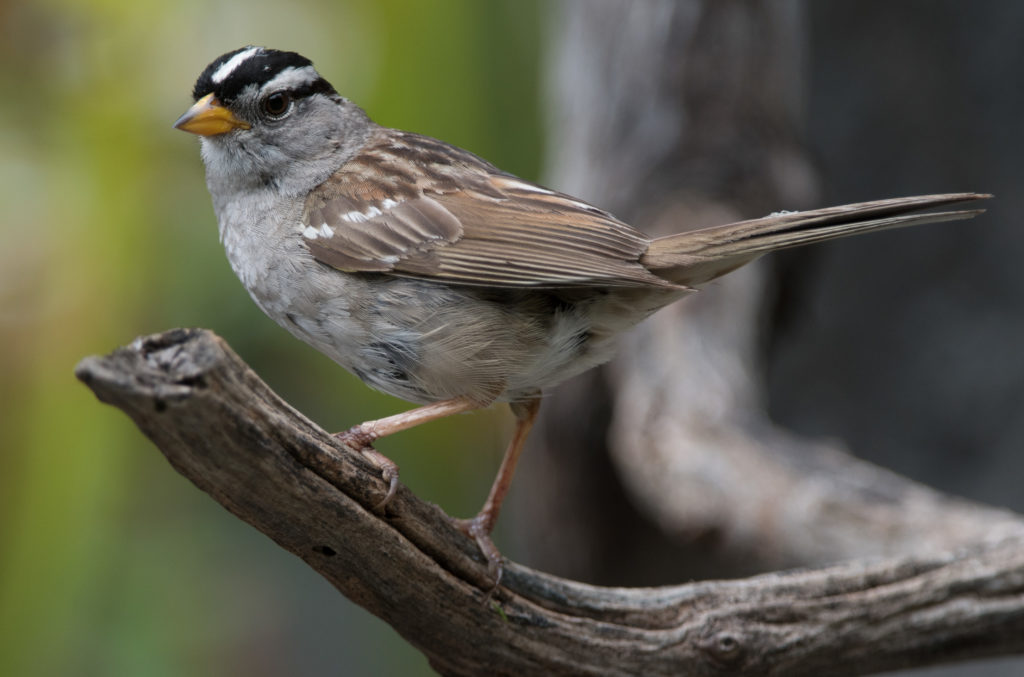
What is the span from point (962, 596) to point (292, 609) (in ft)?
14.4

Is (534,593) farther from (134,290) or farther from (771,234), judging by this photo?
(134,290)

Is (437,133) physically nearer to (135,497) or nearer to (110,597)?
(135,497)

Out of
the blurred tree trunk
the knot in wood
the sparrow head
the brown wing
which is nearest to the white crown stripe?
the sparrow head

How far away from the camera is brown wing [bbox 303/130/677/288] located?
2809 millimetres

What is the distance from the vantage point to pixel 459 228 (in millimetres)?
2996

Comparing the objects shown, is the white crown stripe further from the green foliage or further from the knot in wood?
the knot in wood

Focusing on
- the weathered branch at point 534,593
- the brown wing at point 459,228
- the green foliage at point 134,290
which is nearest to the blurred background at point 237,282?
the green foliage at point 134,290

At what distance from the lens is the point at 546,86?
21.9ft

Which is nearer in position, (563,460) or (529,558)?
(563,460)

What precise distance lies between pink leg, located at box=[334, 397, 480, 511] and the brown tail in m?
0.70

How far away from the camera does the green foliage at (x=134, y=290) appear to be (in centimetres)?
409

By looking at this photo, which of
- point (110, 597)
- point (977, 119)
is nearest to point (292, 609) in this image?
point (110, 597)

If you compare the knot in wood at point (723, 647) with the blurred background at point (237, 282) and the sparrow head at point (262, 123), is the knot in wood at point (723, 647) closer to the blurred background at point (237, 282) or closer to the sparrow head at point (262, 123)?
the sparrow head at point (262, 123)

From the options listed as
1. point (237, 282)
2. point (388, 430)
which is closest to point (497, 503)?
point (388, 430)
